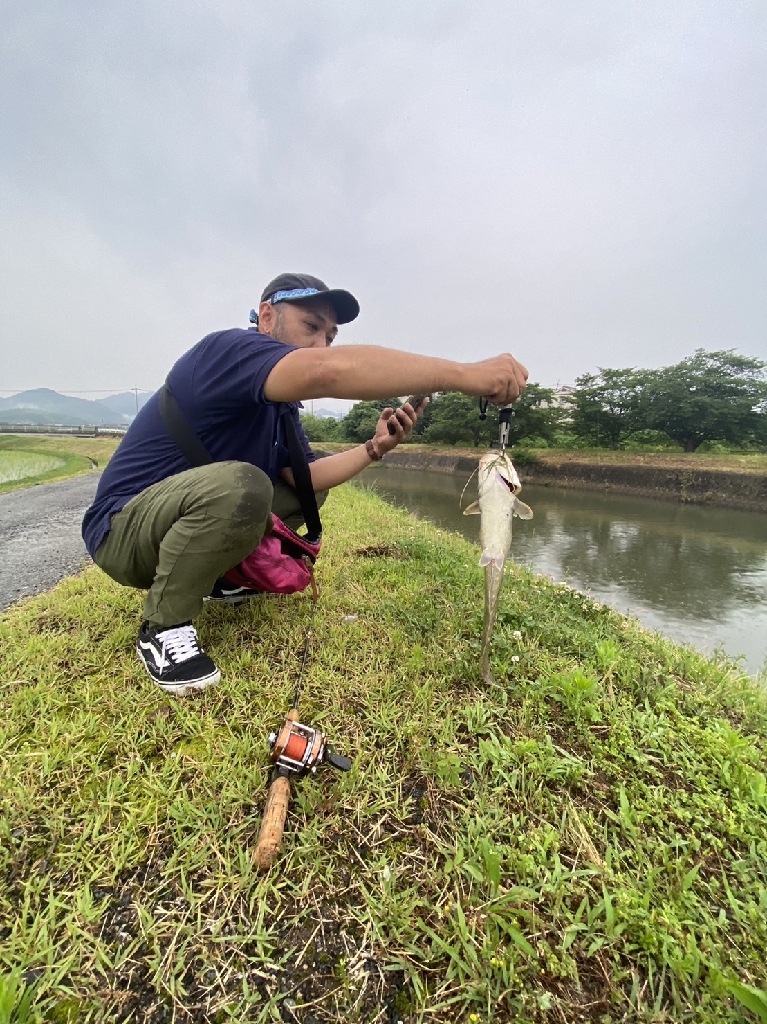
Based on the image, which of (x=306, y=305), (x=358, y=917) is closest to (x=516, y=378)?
(x=306, y=305)

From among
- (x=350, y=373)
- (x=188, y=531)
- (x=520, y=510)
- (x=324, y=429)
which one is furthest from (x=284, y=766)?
(x=324, y=429)

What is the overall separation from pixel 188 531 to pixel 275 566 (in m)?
0.55

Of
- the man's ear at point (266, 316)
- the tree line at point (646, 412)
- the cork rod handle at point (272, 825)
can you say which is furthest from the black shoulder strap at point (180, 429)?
the tree line at point (646, 412)

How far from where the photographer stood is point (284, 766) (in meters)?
1.43

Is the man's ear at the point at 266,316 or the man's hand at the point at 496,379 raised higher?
the man's ear at the point at 266,316

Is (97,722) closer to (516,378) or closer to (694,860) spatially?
(694,860)

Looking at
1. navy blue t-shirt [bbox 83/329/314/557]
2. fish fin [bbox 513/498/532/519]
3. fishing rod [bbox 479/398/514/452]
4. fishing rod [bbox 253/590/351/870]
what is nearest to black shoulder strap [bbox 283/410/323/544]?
navy blue t-shirt [bbox 83/329/314/557]

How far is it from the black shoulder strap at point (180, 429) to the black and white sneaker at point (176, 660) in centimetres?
78

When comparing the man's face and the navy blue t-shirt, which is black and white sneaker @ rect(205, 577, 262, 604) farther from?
the man's face

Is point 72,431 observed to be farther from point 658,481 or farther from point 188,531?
point 188,531

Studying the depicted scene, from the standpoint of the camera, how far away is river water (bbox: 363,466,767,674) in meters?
5.48

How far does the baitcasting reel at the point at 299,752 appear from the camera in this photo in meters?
1.43

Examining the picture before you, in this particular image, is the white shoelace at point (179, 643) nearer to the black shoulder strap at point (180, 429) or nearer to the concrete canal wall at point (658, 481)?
the black shoulder strap at point (180, 429)

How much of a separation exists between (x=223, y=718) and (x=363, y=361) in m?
1.49
